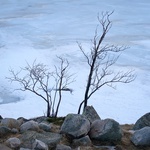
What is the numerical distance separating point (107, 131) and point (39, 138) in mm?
749

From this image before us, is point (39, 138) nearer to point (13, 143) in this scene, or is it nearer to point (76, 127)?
Answer: point (13, 143)

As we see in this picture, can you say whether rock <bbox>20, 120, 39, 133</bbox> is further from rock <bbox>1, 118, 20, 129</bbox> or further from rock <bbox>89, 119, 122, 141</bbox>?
rock <bbox>89, 119, 122, 141</bbox>

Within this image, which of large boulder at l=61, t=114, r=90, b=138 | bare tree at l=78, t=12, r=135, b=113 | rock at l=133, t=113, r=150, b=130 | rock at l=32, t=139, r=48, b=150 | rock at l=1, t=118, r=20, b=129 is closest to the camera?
rock at l=32, t=139, r=48, b=150

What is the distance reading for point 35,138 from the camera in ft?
11.5

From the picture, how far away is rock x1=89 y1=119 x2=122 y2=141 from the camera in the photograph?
12.2ft

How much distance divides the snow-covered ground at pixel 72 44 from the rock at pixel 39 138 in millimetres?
8600

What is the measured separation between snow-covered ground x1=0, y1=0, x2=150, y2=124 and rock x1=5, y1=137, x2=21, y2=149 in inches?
345

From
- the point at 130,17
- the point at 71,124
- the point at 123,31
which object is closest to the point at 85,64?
the point at 123,31

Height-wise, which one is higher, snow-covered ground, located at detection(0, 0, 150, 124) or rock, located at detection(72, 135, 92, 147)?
rock, located at detection(72, 135, 92, 147)

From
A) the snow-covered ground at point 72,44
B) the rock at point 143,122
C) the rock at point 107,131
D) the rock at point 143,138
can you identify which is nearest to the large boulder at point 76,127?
the rock at point 107,131

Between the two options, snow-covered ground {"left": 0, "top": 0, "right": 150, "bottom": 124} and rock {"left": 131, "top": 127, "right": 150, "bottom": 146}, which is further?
snow-covered ground {"left": 0, "top": 0, "right": 150, "bottom": 124}

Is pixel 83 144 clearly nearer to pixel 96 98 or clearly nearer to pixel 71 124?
pixel 71 124

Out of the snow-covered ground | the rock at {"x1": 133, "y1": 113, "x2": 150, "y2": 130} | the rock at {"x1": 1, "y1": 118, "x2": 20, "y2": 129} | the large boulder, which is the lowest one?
the snow-covered ground

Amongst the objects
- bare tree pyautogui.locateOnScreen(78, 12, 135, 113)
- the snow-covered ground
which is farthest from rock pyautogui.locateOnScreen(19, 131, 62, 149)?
the snow-covered ground
